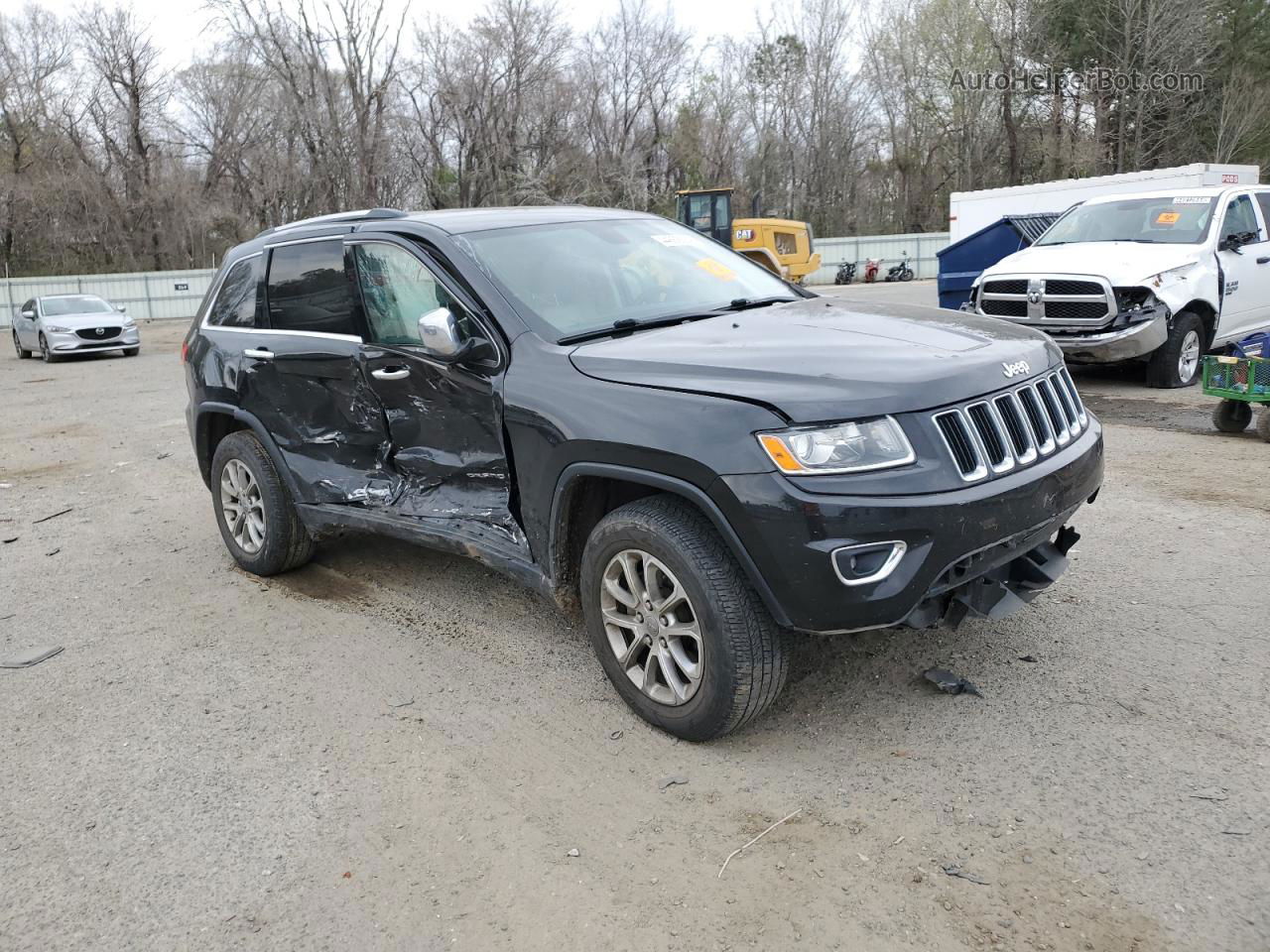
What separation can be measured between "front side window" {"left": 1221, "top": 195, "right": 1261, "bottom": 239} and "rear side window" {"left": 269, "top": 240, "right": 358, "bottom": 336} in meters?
9.07

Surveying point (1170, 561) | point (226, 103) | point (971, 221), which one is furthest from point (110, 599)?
point (226, 103)

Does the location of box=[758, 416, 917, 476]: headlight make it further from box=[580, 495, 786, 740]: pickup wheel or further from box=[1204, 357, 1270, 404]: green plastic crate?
box=[1204, 357, 1270, 404]: green plastic crate

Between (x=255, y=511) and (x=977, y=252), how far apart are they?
34.9 feet

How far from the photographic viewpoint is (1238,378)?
7.34m

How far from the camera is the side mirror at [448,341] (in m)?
3.72

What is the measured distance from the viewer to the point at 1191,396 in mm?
9609

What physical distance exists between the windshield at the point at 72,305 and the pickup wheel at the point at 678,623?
22411 millimetres

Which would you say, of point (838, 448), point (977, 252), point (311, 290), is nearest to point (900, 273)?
point (977, 252)

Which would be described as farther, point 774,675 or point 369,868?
point 774,675

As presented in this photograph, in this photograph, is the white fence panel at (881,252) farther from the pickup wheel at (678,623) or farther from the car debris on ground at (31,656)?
the pickup wheel at (678,623)

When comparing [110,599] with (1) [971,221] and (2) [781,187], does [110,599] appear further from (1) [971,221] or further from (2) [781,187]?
(2) [781,187]

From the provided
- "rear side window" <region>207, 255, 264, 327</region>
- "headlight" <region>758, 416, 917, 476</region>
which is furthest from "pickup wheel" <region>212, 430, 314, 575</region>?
"headlight" <region>758, 416, 917, 476</region>

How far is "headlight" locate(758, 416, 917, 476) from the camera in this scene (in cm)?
300

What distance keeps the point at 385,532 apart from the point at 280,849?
1802 millimetres
